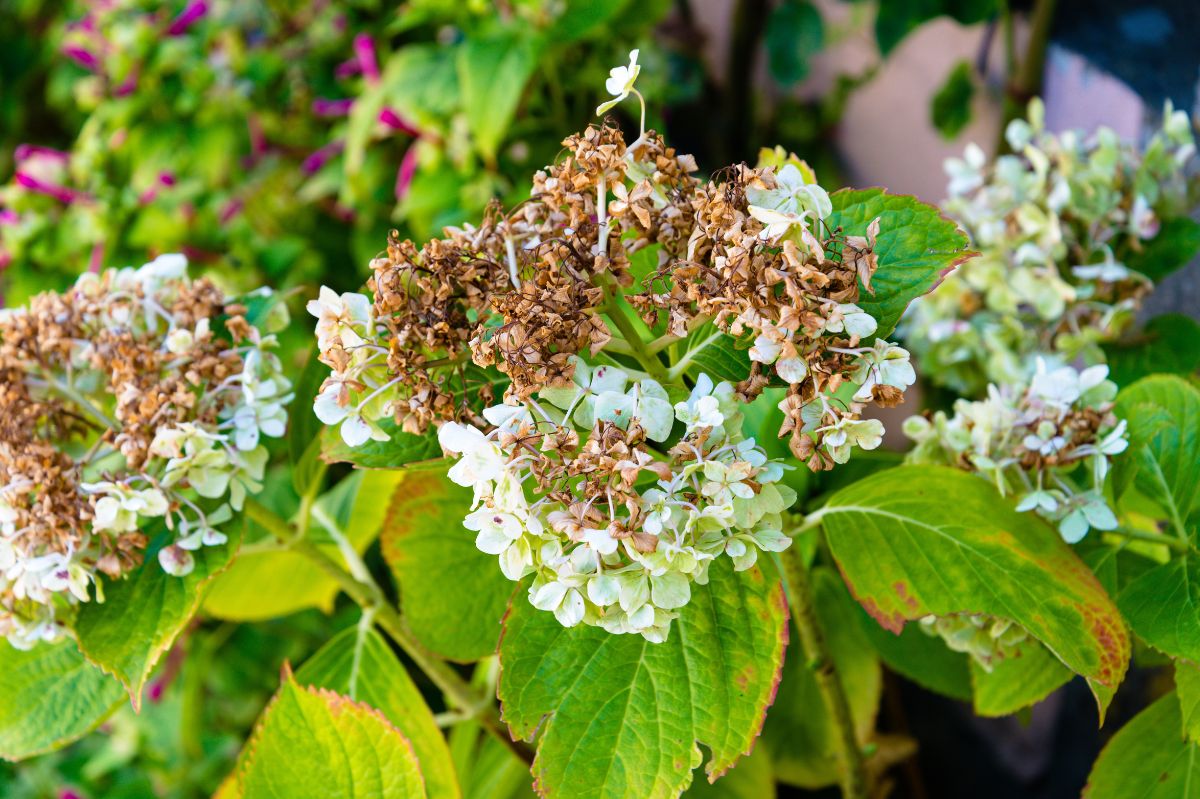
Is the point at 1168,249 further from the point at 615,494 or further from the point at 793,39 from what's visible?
the point at 793,39

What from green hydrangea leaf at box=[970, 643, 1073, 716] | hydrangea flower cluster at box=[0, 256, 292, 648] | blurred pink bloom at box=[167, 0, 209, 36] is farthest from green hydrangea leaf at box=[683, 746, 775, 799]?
blurred pink bloom at box=[167, 0, 209, 36]

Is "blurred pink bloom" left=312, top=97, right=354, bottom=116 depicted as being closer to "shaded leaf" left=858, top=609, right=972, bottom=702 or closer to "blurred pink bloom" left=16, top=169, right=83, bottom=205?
"blurred pink bloom" left=16, top=169, right=83, bottom=205

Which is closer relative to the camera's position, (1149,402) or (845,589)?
(1149,402)

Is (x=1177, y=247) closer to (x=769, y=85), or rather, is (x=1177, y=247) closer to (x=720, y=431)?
(x=720, y=431)

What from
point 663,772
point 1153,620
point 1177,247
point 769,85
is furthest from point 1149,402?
point 769,85

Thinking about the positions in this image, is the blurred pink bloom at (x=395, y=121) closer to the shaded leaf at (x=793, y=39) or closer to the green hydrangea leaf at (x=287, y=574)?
the shaded leaf at (x=793, y=39)

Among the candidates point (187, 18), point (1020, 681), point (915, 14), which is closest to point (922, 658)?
point (1020, 681)
